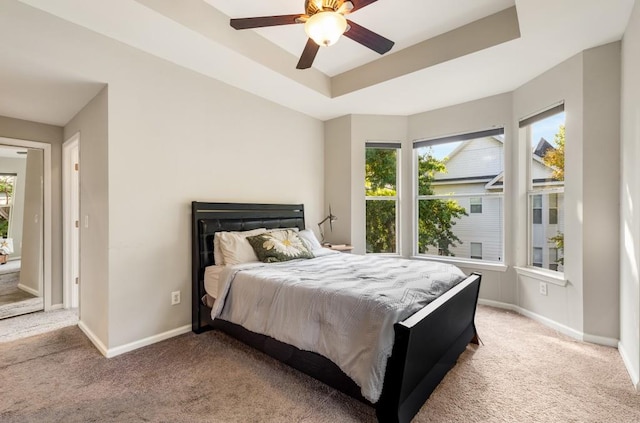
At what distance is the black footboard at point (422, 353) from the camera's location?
151 centimetres

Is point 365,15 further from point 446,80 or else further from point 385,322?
point 385,322

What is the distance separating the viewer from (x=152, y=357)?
2.42 meters

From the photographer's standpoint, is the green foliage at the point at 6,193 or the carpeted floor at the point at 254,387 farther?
the green foliage at the point at 6,193

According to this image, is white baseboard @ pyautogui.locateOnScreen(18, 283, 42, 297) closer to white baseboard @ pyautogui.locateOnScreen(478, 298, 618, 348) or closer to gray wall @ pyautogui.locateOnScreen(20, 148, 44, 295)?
gray wall @ pyautogui.locateOnScreen(20, 148, 44, 295)

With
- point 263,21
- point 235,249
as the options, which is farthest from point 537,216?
point 263,21

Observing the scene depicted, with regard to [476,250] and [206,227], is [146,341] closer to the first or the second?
[206,227]

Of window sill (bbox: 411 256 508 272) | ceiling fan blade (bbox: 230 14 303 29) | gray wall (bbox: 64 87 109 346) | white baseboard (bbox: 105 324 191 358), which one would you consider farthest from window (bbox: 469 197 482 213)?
gray wall (bbox: 64 87 109 346)

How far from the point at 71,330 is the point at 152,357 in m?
1.27

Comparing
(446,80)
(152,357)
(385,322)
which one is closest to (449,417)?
(385,322)

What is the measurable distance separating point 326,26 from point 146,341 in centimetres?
287

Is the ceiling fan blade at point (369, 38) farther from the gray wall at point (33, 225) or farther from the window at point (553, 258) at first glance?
the gray wall at point (33, 225)

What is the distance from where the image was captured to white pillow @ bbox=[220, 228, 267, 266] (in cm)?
280

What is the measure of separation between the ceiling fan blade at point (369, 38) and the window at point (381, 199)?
7.74 feet

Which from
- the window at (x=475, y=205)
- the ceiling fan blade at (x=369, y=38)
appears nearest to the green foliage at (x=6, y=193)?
the ceiling fan blade at (x=369, y=38)
